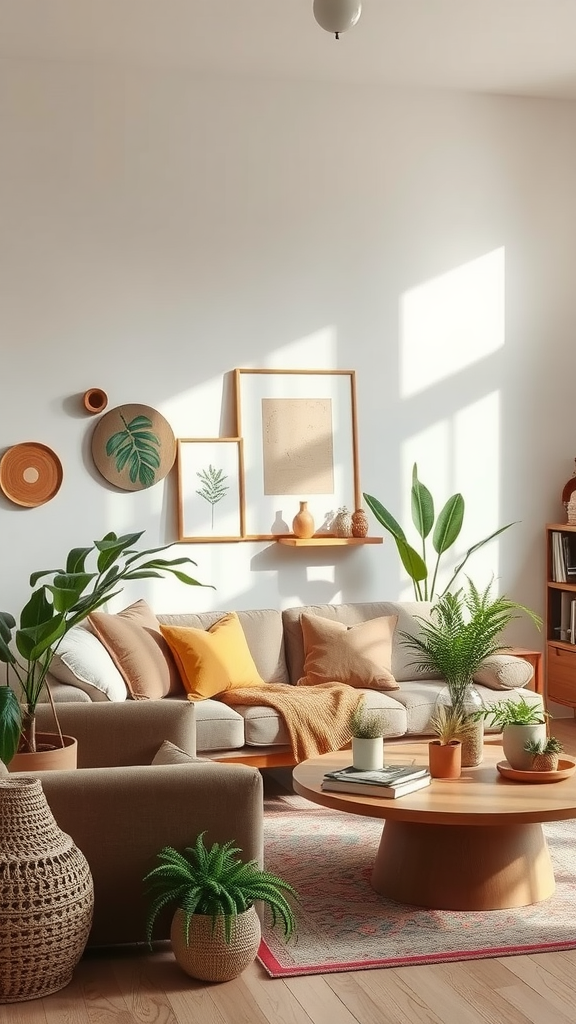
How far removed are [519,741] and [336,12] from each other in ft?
8.31

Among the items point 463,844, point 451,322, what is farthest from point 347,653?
point 451,322

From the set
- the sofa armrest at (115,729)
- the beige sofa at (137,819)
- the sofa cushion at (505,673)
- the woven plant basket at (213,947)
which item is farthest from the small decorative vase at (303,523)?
the woven plant basket at (213,947)

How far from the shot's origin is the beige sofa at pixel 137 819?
315cm

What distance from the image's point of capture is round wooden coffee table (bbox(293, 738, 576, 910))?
3449 mm

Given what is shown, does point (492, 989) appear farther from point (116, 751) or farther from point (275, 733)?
point (275, 733)

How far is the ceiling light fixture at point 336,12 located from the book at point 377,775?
252 cm

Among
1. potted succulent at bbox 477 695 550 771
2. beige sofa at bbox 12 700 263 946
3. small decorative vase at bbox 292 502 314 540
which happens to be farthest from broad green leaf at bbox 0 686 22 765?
small decorative vase at bbox 292 502 314 540

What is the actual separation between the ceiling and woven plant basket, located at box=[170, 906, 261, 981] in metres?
3.94

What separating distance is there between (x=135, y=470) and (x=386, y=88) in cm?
254

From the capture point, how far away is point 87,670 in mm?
4688

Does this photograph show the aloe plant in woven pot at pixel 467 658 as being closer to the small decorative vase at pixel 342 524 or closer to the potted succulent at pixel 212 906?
the potted succulent at pixel 212 906

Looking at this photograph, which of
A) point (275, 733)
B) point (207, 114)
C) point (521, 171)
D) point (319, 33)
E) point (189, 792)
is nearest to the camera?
point (189, 792)

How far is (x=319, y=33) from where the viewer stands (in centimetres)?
548

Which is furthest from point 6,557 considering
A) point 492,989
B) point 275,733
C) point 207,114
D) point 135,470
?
point 492,989
